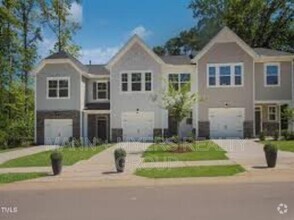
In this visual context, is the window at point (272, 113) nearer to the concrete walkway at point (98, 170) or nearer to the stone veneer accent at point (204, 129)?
the stone veneer accent at point (204, 129)

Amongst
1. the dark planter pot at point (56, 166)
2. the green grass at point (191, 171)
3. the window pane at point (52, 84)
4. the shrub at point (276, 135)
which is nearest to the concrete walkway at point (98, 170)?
the dark planter pot at point (56, 166)

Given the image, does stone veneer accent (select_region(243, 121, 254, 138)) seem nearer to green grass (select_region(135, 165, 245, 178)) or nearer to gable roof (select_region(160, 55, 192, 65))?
gable roof (select_region(160, 55, 192, 65))

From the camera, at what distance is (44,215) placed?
1213cm

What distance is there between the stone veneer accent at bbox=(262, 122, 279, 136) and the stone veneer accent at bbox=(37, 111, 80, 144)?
1552cm

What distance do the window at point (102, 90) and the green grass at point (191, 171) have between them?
24784 millimetres

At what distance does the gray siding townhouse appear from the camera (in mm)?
43188

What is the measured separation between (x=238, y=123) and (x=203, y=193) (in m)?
28.3

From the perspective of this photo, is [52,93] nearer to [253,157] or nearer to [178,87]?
[178,87]

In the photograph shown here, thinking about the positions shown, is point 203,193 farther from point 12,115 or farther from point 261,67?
point 12,115

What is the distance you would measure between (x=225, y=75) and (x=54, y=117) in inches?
585

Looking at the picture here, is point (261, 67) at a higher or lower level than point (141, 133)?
higher

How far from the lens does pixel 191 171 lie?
21938 millimetres

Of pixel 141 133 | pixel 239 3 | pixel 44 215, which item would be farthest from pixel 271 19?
pixel 44 215

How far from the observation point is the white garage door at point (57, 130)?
45.6 meters
